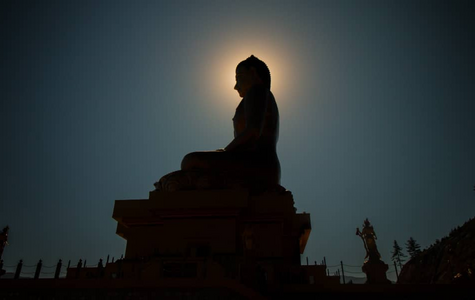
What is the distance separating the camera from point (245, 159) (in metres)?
6.34

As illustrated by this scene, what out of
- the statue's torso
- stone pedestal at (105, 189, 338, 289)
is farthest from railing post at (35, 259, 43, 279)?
the statue's torso

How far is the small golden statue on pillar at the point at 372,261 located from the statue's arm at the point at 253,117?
276cm

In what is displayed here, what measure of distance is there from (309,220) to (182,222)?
7.22 feet

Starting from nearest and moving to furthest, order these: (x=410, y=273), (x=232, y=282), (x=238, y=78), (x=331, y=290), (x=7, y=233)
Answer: (x=232, y=282) < (x=331, y=290) < (x=7, y=233) < (x=238, y=78) < (x=410, y=273)

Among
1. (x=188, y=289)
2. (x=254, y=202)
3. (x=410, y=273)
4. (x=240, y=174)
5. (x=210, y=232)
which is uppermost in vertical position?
(x=410, y=273)

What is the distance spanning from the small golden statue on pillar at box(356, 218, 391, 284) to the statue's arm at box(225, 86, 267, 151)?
2758mm

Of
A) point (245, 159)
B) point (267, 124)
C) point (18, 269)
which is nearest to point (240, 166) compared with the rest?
point (245, 159)

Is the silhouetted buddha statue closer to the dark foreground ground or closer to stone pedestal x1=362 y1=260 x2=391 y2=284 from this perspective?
stone pedestal x1=362 y1=260 x2=391 y2=284

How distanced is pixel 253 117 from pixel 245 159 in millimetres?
1078

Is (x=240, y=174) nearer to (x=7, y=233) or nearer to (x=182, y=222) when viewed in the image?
(x=182, y=222)

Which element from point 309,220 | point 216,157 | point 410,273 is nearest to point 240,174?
point 216,157

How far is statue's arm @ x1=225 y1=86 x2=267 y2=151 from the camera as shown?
673 centimetres

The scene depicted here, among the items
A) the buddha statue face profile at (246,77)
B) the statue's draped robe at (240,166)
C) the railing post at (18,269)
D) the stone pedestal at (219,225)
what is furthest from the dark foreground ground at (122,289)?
the buddha statue face profile at (246,77)

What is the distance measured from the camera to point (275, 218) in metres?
5.71
